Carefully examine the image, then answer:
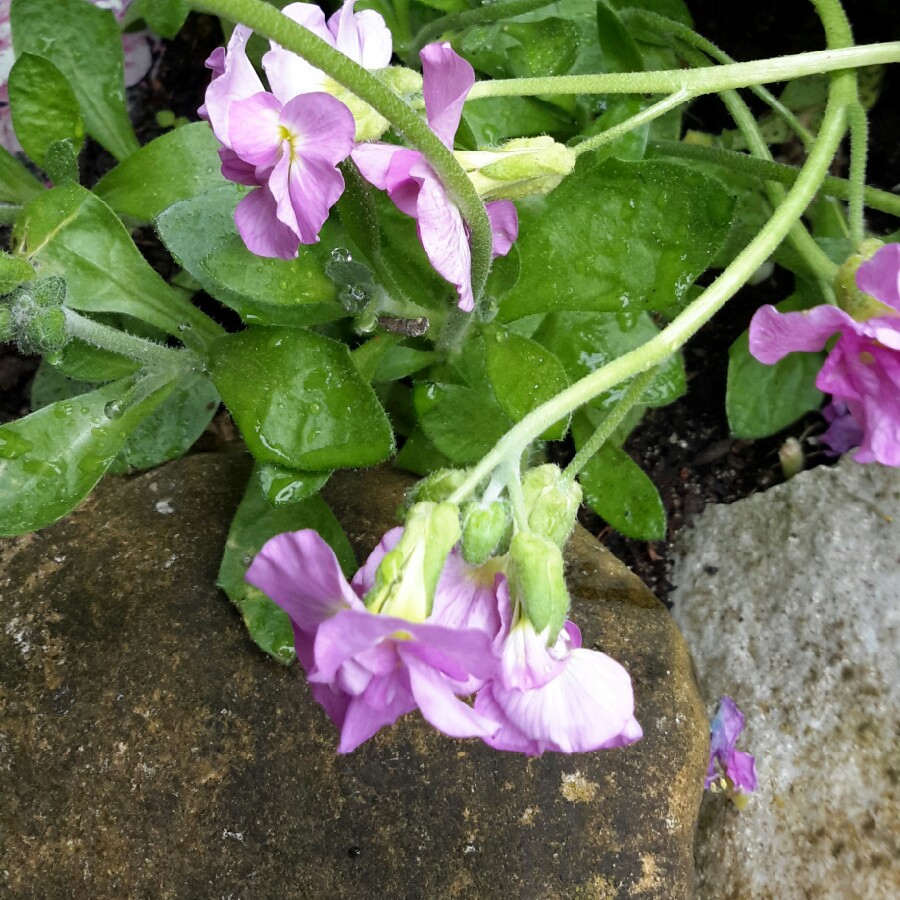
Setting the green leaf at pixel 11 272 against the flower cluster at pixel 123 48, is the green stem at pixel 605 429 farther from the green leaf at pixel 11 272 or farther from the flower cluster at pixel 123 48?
the flower cluster at pixel 123 48

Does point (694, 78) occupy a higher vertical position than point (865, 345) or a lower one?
higher

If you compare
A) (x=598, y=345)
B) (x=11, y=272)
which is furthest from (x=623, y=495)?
(x=11, y=272)

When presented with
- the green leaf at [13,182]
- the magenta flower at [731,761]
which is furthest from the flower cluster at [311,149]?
the magenta flower at [731,761]

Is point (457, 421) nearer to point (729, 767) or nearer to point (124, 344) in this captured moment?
point (124, 344)

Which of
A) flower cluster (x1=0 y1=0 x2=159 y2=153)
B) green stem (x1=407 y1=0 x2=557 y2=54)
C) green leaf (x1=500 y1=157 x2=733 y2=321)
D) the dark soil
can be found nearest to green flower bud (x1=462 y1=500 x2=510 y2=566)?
green leaf (x1=500 y1=157 x2=733 y2=321)

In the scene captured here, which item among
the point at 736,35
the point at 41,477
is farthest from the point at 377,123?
the point at 736,35

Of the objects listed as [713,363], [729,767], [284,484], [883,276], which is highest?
[883,276]

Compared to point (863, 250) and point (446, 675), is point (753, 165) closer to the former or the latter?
point (863, 250)
